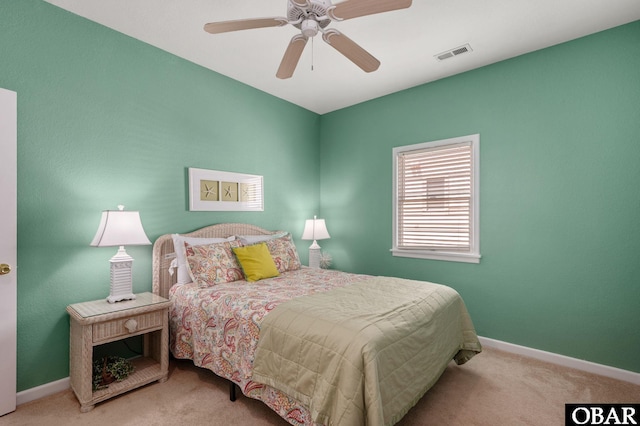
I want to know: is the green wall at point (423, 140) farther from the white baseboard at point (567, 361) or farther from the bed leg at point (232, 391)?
the bed leg at point (232, 391)

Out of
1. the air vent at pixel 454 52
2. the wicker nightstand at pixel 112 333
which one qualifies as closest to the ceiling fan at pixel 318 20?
the air vent at pixel 454 52

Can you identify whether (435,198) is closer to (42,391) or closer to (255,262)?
(255,262)

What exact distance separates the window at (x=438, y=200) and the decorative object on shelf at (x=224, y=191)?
1.69m

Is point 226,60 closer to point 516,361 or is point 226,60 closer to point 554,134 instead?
point 554,134

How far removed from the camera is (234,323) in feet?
6.97

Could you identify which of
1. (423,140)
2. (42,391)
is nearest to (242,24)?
(423,140)

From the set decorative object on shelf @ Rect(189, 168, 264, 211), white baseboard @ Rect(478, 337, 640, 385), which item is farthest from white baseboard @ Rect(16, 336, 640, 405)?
decorative object on shelf @ Rect(189, 168, 264, 211)

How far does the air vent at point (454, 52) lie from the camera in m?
2.86

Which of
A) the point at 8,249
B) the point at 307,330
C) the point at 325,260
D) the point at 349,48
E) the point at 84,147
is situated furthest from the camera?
the point at 325,260

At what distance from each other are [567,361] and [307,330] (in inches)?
97.7

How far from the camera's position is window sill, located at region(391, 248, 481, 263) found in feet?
10.7

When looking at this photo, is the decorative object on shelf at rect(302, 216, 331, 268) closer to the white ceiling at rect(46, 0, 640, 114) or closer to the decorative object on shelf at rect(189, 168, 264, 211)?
the decorative object on shelf at rect(189, 168, 264, 211)

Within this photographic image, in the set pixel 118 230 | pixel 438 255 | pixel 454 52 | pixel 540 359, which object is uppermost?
pixel 454 52

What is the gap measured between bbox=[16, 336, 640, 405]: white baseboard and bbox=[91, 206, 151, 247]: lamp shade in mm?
1073
